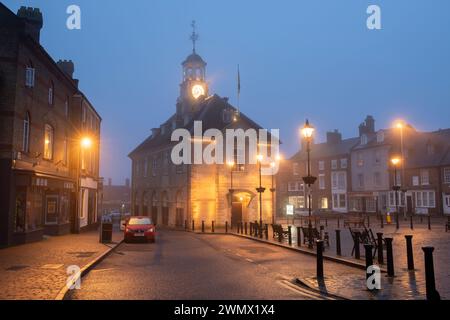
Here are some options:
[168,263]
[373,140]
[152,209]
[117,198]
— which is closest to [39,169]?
[168,263]

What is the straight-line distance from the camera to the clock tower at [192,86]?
48.6 meters

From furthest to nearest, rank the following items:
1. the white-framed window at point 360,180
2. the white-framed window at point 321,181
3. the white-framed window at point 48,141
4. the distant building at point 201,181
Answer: the white-framed window at point 321,181 → the white-framed window at point 360,180 → the distant building at point 201,181 → the white-framed window at point 48,141

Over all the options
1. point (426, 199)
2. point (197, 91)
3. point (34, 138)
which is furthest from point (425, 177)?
point (34, 138)

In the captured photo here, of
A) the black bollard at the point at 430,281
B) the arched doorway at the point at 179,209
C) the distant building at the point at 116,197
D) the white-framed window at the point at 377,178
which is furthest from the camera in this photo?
the distant building at the point at 116,197

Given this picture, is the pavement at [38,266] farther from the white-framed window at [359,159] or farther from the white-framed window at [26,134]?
the white-framed window at [359,159]

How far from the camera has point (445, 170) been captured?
4953 cm

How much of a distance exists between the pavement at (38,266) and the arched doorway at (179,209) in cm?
2065

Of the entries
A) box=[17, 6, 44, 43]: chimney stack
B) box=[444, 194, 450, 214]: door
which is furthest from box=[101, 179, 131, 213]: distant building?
box=[17, 6, 44, 43]: chimney stack

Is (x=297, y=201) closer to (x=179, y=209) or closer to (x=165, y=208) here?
(x=165, y=208)

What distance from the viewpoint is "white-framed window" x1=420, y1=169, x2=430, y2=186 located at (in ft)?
169

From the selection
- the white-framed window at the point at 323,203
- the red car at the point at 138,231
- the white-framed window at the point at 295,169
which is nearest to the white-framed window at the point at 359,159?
the white-framed window at the point at 323,203

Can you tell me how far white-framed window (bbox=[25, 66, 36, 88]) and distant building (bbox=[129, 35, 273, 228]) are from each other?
1974cm
